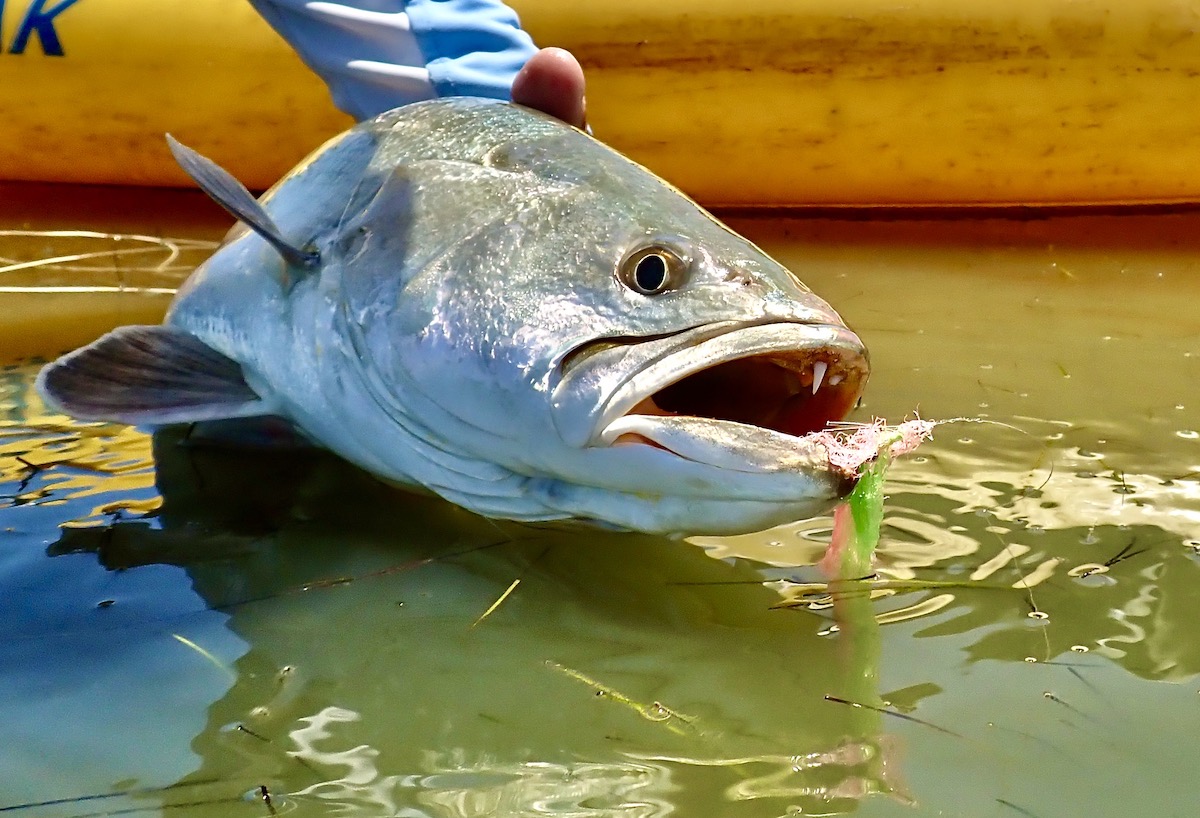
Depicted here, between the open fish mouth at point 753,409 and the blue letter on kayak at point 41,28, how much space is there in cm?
369

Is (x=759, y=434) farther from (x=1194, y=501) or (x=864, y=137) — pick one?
(x=864, y=137)

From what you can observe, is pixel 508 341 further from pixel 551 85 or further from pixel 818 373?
pixel 551 85

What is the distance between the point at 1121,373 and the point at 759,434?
1760 millimetres

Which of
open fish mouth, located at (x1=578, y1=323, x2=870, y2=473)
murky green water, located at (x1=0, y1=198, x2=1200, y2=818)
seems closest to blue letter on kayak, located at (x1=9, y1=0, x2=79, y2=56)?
murky green water, located at (x1=0, y1=198, x2=1200, y2=818)

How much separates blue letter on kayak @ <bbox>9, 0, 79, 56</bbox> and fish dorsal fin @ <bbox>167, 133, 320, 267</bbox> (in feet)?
9.17

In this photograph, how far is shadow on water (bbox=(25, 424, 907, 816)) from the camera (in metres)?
1.30

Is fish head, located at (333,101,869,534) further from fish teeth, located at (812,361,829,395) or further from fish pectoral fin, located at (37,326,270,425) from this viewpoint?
fish pectoral fin, located at (37,326,270,425)

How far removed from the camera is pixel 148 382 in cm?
214

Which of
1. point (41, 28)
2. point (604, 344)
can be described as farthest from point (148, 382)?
point (41, 28)

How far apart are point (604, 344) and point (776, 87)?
301cm

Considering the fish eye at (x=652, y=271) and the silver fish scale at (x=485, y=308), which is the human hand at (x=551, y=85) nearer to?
the silver fish scale at (x=485, y=308)

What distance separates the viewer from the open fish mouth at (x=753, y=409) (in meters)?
1.56

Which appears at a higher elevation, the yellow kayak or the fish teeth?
Answer: the yellow kayak

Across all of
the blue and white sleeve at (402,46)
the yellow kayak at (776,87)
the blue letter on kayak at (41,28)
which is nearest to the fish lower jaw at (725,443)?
the blue and white sleeve at (402,46)
